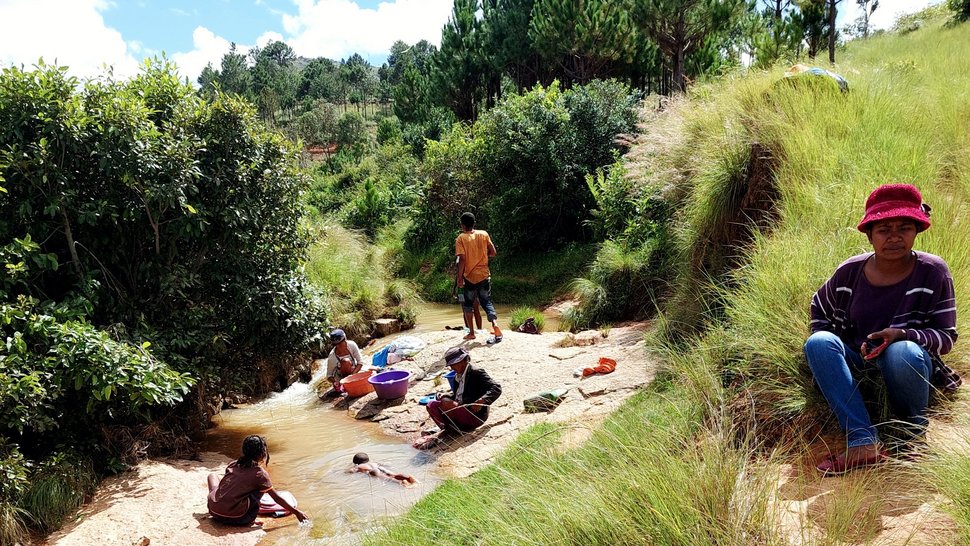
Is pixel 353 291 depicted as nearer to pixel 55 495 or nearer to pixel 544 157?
pixel 544 157

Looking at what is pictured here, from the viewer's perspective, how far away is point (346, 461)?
6.79 m

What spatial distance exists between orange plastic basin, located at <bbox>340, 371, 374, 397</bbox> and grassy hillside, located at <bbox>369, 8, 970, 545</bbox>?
12.7 feet

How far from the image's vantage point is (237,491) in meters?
5.30

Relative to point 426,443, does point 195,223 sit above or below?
above

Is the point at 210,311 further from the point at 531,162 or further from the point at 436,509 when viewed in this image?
the point at 531,162

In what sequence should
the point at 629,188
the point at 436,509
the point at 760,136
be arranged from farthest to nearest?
the point at 629,188, the point at 760,136, the point at 436,509

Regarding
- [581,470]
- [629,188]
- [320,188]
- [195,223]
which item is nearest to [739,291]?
[581,470]

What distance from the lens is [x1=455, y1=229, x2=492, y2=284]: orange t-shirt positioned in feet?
28.6

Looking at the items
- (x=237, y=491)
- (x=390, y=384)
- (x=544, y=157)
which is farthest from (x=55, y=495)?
(x=544, y=157)

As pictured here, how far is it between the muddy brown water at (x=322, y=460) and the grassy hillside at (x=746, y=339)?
4.12 ft

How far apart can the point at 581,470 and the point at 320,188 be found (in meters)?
35.0

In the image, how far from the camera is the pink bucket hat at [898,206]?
3.15 m

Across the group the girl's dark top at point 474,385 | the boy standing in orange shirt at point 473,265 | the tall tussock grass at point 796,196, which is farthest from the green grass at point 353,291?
the tall tussock grass at point 796,196

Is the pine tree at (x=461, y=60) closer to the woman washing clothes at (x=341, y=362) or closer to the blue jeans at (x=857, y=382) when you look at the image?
the woman washing clothes at (x=341, y=362)
